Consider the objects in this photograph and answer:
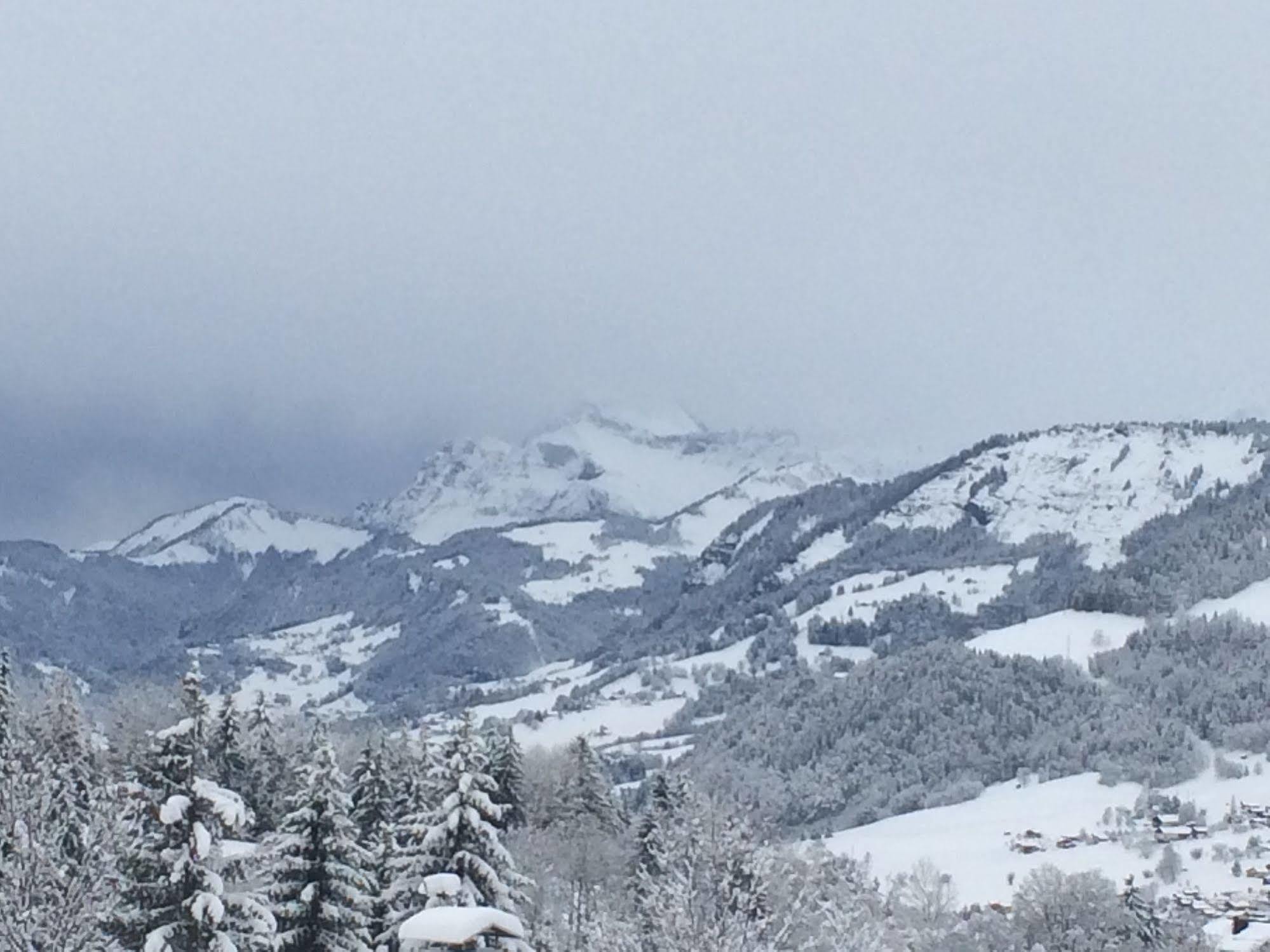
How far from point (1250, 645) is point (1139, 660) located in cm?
1479

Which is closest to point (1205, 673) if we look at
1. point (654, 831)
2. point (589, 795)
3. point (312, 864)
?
point (589, 795)

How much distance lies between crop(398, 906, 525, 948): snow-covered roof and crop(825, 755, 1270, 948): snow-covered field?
8507 cm

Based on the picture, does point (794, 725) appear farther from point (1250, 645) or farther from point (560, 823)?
point (560, 823)

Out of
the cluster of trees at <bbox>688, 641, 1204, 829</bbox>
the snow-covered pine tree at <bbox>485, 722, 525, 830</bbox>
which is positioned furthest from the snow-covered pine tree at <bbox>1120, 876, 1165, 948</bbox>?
the cluster of trees at <bbox>688, 641, 1204, 829</bbox>

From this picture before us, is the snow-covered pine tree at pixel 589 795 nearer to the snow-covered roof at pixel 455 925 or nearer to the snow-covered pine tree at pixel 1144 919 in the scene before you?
the snow-covered pine tree at pixel 1144 919

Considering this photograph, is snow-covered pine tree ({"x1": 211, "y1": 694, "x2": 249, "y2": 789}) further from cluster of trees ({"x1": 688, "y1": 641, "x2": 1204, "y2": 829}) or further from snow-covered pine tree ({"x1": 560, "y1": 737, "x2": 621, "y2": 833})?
cluster of trees ({"x1": 688, "y1": 641, "x2": 1204, "y2": 829})

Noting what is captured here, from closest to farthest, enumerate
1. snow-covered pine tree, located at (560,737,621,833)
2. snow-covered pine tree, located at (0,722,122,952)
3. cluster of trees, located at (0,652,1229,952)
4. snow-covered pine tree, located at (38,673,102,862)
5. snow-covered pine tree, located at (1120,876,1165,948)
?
snow-covered pine tree, located at (0,722,122,952) → cluster of trees, located at (0,652,1229,952) → snow-covered pine tree, located at (38,673,102,862) → snow-covered pine tree, located at (1120,876,1165,948) → snow-covered pine tree, located at (560,737,621,833)

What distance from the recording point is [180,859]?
24.2 metres

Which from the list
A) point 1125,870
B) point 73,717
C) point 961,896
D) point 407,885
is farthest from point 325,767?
point 1125,870

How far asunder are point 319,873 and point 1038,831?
106 metres

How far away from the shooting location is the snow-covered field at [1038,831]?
102750 mm

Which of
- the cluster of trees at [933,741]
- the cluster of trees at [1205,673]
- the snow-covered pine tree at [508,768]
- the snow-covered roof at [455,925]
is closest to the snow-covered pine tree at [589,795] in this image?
the snow-covered pine tree at [508,768]

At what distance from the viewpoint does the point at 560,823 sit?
3081 inches

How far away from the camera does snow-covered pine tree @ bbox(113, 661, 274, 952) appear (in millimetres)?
24000
